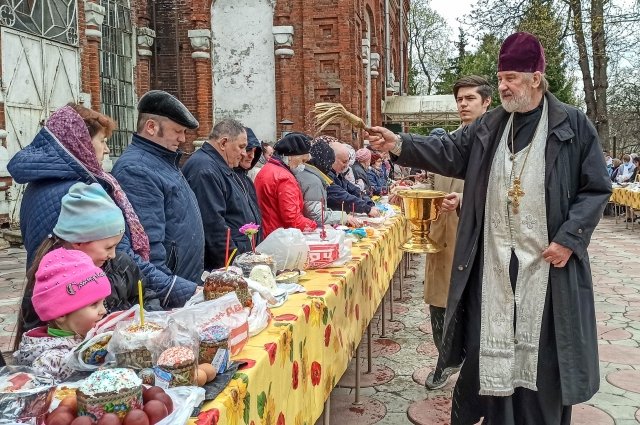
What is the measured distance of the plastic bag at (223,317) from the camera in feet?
6.59

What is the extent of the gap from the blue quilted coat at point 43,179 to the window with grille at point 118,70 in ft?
35.5

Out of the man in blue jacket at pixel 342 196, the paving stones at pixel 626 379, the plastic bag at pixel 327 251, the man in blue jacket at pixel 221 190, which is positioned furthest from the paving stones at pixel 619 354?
the man in blue jacket at pixel 221 190

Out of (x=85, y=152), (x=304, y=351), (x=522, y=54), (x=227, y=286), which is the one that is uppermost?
(x=522, y=54)

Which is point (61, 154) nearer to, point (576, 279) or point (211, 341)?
point (211, 341)

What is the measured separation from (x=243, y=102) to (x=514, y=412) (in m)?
12.7

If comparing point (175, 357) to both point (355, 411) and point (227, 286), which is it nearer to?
point (227, 286)

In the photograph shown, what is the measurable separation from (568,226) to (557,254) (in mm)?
137

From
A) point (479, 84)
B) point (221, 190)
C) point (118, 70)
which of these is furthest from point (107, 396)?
point (118, 70)

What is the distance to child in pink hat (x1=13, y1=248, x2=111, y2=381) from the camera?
190cm

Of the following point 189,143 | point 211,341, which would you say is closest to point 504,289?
point 211,341

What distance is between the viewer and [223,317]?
81.3 inches

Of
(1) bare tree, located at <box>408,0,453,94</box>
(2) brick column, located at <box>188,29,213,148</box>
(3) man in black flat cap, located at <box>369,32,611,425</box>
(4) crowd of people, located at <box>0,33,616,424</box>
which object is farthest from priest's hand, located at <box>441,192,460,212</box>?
(1) bare tree, located at <box>408,0,453,94</box>

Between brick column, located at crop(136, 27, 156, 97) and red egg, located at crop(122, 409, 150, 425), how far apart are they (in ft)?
44.3

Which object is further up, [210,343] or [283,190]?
[283,190]
